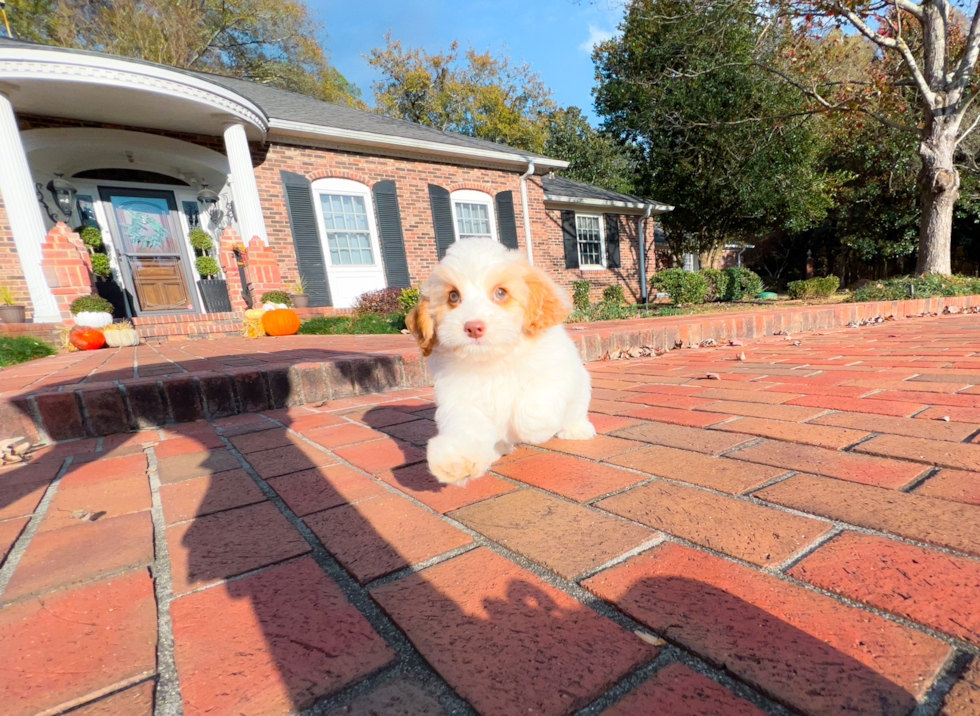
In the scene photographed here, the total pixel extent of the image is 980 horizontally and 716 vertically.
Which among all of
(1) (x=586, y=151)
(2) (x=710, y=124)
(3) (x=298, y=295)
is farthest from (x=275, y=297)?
(1) (x=586, y=151)

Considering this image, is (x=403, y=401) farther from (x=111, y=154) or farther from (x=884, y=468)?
(x=111, y=154)

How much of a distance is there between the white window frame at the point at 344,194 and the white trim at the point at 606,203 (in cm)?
591

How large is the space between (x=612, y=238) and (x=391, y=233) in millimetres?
8966

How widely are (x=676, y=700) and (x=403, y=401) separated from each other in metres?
A: 2.60

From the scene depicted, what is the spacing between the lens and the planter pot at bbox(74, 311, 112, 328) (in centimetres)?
707

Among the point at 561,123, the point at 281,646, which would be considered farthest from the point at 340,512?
the point at 561,123

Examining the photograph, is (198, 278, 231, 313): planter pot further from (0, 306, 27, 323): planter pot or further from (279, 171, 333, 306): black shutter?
(0, 306, 27, 323): planter pot

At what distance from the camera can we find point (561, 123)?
26047mm

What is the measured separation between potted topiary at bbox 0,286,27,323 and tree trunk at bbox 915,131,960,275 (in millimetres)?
19318

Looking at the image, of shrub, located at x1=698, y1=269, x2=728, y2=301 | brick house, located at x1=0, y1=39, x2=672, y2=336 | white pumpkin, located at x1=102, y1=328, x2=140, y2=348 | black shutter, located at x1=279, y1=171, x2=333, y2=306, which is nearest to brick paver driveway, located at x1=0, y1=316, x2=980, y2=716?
white pumpkin, located at x1=102, y1=328, x2=140, y2=348

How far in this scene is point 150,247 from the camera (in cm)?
1026

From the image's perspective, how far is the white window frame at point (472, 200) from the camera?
12.8 m

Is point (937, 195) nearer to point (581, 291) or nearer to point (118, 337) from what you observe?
point (581, 291)

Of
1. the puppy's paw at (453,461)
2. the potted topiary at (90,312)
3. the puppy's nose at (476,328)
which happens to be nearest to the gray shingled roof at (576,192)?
the potted topiary at (90,312)
